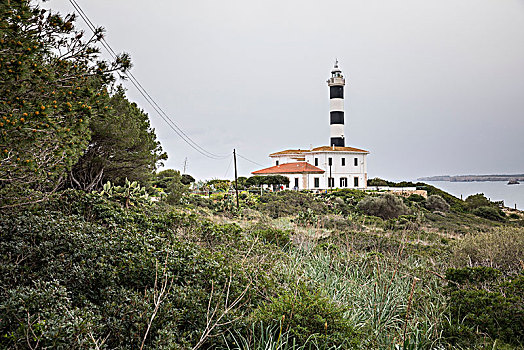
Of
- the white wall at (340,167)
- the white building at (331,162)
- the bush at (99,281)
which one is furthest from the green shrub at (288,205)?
the white wall at (340,167)

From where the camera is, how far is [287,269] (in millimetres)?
5516

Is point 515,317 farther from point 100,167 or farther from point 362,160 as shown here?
point 362,160

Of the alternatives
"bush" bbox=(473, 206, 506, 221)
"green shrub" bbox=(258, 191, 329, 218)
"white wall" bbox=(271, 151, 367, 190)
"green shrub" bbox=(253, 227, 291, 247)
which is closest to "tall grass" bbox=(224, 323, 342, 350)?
"green shrub" bbox=(253, 227, 291, 247)

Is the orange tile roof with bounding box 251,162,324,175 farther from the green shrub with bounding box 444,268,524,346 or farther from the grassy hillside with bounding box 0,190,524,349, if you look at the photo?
the green shrub with bounding box 444,268,524,346

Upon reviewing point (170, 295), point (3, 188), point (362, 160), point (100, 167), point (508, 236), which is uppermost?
point (362, 160)

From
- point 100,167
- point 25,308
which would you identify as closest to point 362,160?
point 100,167

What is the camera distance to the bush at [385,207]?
21.1m

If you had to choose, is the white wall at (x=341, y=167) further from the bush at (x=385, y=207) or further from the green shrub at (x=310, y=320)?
the green shrub at (x=310, y=320)

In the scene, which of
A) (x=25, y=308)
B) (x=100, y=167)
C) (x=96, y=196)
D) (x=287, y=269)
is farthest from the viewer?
(x=100, y=167)

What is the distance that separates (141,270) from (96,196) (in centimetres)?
273

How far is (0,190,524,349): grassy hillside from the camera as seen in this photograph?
10.2 feet

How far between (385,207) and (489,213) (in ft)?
42.2

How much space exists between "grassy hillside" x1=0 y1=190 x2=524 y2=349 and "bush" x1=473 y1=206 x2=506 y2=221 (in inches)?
1012

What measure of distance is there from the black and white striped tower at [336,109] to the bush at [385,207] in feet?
72.7
